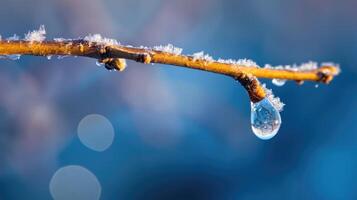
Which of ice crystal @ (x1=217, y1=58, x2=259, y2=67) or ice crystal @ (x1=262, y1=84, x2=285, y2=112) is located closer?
ice crystal @ (x1=217, y1=58, x2=259, y2=67)

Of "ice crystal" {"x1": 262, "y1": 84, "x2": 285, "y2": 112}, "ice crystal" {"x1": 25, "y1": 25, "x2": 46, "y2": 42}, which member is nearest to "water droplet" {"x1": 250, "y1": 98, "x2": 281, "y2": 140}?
"ice crystal" {"x1": 262, "y1": 84, "x2": 285, "y2": 112}

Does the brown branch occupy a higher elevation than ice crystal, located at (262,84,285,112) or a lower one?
lower

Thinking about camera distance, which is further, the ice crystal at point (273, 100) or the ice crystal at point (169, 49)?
the ice crystal at point (273, 100)

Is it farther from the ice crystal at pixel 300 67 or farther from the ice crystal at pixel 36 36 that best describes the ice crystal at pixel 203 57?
the ice crystal at pixel 36 36

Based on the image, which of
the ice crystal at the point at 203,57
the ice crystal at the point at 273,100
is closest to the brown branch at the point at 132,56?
the ice crystal at the point at 203,57

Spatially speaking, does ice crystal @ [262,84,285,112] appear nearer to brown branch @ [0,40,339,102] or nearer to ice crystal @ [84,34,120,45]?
brown branch @ [0,40,339,102]

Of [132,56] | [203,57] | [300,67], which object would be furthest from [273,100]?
[132,56]
